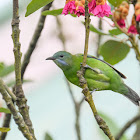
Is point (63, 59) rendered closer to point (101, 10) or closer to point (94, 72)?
point (94, 72)

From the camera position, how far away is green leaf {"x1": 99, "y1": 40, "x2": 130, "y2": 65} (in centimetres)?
257

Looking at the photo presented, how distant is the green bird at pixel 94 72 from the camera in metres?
2.46

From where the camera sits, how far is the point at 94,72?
2.44m

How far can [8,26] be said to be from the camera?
15.1 ft

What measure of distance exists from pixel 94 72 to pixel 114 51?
250 millimetres

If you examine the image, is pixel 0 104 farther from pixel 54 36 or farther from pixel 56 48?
pixel 56 48

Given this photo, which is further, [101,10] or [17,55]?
[101,10]

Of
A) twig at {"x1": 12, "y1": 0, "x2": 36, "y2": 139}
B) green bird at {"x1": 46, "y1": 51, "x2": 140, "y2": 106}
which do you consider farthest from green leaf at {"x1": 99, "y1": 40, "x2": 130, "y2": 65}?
twig at {"x1": 12, "y1": 0, "x2": 36, "y2": 139}

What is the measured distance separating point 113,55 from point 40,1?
1.10 metres

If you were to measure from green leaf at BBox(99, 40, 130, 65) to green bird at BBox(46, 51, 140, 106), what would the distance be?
5 cm

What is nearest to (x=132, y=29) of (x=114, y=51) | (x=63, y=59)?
(x=114, y=51)

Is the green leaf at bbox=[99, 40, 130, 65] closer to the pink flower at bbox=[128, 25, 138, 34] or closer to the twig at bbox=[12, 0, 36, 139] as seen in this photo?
the pink flower at bbox=[128, 25, 138, 34]

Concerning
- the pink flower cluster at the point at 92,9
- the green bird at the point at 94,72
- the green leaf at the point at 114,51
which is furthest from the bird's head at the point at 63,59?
the pink flower cluster at the point at 92,9

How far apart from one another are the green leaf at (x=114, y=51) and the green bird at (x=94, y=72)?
0.16 feet
